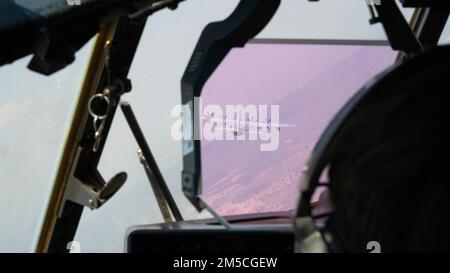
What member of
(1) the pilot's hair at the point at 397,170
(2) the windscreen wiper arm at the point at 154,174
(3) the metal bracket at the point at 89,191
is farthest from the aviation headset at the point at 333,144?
(2) the windscreen wiper arm at the point at 154,174

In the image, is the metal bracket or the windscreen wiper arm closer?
the metal bracket

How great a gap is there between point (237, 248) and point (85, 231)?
75cm

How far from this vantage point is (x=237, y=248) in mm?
1921

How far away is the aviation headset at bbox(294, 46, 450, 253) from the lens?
135cm

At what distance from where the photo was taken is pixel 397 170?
4.80 ft

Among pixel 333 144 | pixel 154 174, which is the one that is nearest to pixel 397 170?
pixel 333 144

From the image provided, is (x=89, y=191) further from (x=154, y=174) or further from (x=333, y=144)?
(x=333, y=144)

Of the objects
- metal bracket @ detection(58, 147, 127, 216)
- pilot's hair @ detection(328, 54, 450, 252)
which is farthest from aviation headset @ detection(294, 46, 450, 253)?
metal bracket @ detection(58, 147, 127, 216)

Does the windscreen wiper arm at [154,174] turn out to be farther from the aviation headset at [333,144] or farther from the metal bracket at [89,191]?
the aviation headset at [333,144]

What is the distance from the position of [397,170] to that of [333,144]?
195 millimetres

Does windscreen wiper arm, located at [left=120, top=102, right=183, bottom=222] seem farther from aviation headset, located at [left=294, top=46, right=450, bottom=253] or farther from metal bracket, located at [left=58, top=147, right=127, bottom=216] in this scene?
aviation headset, located at [left=294, top=46, right=450, bottom=253]
